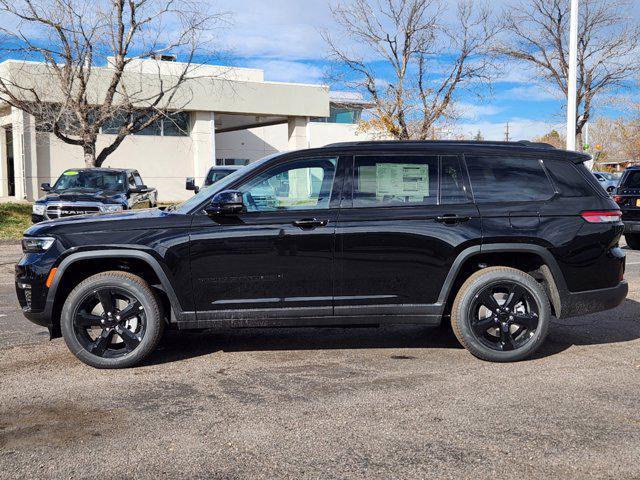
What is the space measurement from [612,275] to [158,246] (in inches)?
151

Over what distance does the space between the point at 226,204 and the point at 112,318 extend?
52.4 inches

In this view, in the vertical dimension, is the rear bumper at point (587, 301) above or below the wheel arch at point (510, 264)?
below

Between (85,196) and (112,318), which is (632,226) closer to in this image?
(85,196)

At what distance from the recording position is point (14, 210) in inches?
834

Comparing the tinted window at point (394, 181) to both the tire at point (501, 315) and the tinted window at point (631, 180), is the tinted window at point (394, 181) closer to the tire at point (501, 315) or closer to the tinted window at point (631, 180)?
the tire at point (501, 315)

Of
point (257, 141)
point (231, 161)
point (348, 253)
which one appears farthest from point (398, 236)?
point (257, 141)

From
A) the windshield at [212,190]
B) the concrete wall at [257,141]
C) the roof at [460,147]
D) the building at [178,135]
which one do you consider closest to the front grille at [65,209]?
the windshield at [212,190]

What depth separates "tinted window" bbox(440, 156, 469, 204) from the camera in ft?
18.1

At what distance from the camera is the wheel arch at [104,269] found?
17.1 feet

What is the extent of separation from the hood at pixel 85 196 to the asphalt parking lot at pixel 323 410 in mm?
7401

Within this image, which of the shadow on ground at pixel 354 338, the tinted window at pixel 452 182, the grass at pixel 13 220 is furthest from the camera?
the grass at pixel 13 220

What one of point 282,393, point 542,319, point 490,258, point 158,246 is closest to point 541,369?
point 542,319

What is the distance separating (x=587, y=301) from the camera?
5.55 metres

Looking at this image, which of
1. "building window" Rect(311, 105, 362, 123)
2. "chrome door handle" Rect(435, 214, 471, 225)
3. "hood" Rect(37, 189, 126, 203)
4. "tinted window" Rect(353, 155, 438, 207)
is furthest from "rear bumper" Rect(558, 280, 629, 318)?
"building window" Rect(311, 105, 362, 123)
